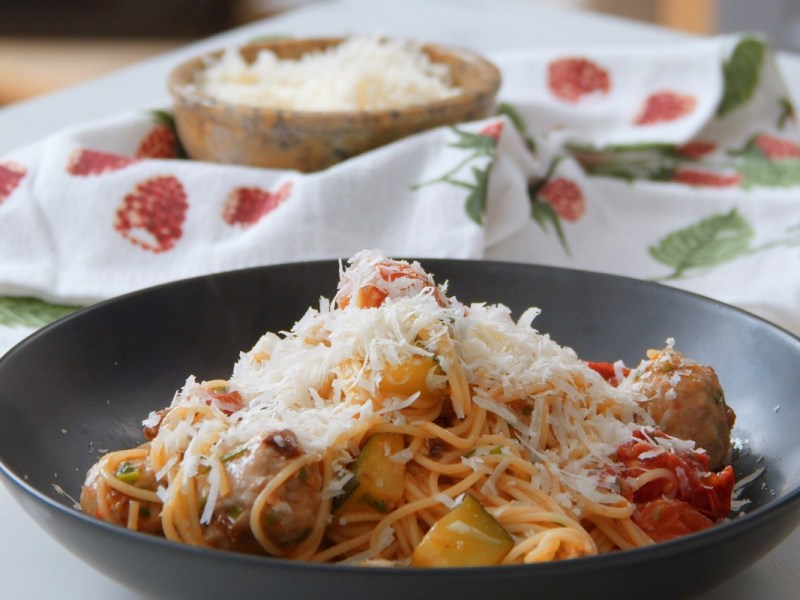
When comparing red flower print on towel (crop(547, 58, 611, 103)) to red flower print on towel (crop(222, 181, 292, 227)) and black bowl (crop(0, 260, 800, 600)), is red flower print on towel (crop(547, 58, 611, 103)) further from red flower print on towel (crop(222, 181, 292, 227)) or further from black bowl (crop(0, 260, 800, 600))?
black bowl (crop(0, 260, 800, 600))

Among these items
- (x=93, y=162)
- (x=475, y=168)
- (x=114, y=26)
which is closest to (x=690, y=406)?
(x=475, y=168)

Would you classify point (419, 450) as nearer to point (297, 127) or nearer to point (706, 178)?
point (297, 127)

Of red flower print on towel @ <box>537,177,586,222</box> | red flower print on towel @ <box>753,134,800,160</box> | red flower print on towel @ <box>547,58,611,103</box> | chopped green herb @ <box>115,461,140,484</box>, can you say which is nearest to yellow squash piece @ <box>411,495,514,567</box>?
chopped green herb @ <box>115,461,140,484</box>

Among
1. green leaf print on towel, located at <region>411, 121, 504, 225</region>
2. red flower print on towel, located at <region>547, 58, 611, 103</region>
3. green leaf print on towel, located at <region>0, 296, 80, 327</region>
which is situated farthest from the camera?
red flower print on towel, located at <region>547, 58, 611, 103</region>

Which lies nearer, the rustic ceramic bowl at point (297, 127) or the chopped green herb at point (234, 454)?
the chopped green herb at point (234, 454)

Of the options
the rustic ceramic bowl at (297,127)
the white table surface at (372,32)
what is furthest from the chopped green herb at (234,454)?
the rustic ceramic bowl at (297,127)

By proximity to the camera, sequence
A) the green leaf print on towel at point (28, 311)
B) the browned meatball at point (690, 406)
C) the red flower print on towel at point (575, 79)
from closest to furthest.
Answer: the browned meatball at point (690, 406) → the green leaf print on towel at point (28, 311) → the red flower print on towel at point (575, 79)

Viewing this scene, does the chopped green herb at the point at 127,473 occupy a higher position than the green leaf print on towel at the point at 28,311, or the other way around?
the chopped green herb at the point at 127,473

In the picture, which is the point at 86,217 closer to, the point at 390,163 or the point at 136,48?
the point at 390,163

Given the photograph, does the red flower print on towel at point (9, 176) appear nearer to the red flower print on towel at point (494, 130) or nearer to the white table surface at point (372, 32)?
the white table surface at point (372, 32)
